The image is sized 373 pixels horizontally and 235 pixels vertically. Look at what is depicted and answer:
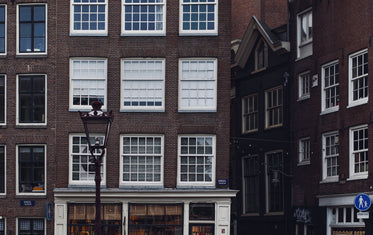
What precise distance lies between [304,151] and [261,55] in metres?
6.73

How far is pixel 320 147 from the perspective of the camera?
110 ft

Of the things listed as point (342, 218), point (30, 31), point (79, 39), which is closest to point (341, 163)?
point (342, 218)

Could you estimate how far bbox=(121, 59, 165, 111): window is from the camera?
99.0 feet

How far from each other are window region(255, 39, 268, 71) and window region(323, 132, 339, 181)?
7.66 m

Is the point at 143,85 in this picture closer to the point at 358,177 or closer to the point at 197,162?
the point at 197,162

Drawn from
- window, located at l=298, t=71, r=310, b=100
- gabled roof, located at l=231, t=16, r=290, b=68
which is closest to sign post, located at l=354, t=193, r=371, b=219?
window, located at l=298, t=71, r=310, b=100

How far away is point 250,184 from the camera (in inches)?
1607

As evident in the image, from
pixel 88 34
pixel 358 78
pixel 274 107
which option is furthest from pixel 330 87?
pixel 88 34

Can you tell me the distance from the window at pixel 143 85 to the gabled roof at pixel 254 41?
29.4 ft

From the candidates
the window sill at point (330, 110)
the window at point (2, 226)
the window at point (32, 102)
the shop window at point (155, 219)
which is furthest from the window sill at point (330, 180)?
the window at point (2, 226)

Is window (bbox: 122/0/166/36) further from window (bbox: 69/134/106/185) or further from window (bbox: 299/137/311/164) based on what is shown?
window (bbox: 299/137/311/164)

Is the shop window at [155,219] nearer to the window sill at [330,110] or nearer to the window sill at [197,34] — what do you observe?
the window sill at [197,34]

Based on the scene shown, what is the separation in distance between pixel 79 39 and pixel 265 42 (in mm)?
12189

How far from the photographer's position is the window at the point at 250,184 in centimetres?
4009
